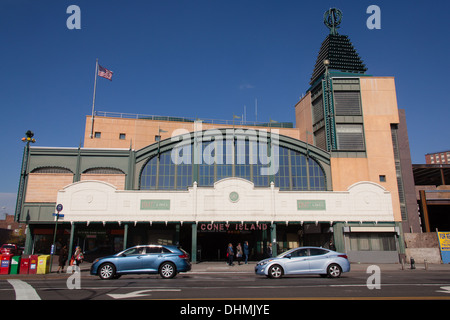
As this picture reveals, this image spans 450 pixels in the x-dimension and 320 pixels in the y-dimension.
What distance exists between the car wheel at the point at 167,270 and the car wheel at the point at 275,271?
451 cm

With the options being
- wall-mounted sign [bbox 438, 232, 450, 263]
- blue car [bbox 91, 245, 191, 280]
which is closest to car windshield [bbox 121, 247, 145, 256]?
blue car [bbox 91, 245, 191, 280]

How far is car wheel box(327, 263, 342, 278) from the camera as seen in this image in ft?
51.7

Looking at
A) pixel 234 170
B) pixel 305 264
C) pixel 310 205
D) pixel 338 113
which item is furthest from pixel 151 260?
pixel 338 113

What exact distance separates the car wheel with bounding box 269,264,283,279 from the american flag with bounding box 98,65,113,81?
34497 mm

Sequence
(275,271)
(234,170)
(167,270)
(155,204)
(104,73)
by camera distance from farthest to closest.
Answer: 1. (104,73)
2. (234,170)
3. (155,204)
4. (167,270)
5. (275,271)

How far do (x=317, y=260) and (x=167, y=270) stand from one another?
7068 millimetres

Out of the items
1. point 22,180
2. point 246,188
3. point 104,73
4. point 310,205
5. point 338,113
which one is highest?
point 104,73

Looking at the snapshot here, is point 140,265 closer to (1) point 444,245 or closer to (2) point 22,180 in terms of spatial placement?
(2) point 22,180

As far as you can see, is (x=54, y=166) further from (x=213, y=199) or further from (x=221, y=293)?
(x=221, y=293)

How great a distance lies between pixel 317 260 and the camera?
15.8 metres

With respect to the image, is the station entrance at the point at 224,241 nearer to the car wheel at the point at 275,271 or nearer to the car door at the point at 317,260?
the car door at the point at 317,260

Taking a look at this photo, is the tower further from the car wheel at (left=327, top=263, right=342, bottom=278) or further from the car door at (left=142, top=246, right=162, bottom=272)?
the car door at (left=142, top=246, right=162, bottom=272)

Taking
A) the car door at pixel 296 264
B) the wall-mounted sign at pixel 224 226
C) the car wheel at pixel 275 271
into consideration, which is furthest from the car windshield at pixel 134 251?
the wall-mounted sign at pixel 224 226

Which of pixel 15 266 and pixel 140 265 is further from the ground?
pixel 140 265
